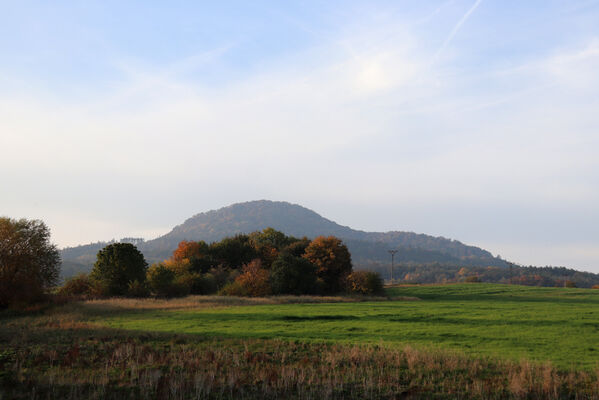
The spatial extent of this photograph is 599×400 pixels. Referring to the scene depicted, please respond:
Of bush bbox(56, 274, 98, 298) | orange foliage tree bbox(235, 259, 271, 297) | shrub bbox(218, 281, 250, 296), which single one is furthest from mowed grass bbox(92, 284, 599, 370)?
orange foliage tree bbox(235, 259, 271, 297)

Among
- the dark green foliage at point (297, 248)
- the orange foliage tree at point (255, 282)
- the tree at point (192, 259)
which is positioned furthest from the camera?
the dark green foliage at point (297, 248)

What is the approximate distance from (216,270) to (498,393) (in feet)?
260

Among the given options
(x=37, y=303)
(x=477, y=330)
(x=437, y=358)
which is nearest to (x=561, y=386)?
(x=437, y=358)

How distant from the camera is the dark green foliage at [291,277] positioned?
8344 centimetres

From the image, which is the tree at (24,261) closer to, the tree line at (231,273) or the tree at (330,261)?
the tree line at (231,273)

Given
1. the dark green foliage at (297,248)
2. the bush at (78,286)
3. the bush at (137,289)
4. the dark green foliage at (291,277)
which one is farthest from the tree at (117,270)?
the dark green foliage at (297,248)

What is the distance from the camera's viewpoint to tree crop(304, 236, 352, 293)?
3617 inches

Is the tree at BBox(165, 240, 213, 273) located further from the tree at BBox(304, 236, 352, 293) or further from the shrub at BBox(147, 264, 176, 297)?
the tree at BBox(304, 236, 352, 293)

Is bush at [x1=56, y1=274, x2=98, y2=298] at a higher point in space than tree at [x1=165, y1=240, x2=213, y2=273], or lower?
lower

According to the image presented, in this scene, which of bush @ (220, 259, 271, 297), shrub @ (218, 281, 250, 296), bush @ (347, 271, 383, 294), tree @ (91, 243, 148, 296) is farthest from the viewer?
bush @ (347, 271, 383, 294)

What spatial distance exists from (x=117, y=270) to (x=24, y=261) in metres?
19.2

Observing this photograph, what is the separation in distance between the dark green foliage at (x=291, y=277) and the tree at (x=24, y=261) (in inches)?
1445

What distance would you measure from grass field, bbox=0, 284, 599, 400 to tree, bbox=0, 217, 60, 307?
1065 centimetres

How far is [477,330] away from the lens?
38.4 meters
